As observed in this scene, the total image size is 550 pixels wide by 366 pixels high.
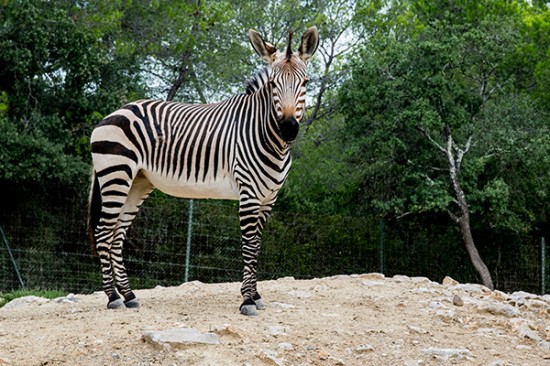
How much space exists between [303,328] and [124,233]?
2.72 meters

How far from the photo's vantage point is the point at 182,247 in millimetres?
16047

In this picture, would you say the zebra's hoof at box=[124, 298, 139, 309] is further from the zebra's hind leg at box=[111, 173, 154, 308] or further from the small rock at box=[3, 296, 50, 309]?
the small rock at box=[3, 296, 50, 309]

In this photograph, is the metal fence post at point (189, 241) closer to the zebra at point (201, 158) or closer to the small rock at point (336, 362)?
the zebra at point (201, 158)

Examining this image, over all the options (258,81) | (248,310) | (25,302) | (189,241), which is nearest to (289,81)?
(258,81)

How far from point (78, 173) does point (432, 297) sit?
34.0 ft

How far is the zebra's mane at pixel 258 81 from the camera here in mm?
8344

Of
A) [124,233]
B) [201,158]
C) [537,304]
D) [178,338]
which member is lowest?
[178,338]

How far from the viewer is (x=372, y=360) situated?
6363mm

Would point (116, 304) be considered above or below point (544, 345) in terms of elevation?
above

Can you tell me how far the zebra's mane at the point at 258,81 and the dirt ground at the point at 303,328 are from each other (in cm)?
241

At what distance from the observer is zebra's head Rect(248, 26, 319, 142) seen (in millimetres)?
7258

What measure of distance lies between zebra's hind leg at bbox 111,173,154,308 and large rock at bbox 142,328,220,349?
2091mm

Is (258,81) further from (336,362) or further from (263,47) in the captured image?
(336,362)

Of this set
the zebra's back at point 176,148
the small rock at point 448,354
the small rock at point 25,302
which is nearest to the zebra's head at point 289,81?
the zebra's back at point 176,148
